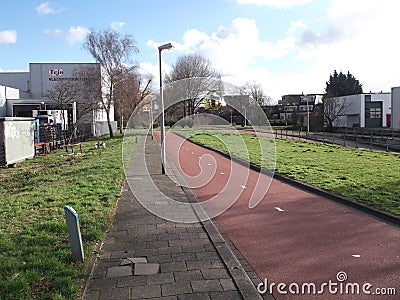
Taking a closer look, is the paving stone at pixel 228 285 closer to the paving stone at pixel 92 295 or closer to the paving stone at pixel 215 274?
the paving stone at pixel 215 274

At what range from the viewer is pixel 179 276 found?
15.7 feet

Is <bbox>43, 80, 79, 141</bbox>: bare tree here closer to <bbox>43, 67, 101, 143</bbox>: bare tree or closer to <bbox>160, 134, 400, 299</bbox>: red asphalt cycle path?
<bbox>43, 67, 101, 143</bbox>: bare tree

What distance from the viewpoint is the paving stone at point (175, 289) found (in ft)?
14.2

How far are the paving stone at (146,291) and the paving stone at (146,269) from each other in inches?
16.8

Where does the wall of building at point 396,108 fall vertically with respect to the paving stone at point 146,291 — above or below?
above

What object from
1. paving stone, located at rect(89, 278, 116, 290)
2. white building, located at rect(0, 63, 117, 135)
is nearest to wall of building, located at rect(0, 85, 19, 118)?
white building, located at rect(0, 63, 117, 135)

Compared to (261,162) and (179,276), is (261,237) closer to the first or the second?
(179,276)

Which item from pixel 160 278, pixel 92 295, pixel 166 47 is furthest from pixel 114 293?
pixel 166 47

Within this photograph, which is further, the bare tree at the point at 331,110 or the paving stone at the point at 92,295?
the bare tree at the point at 331,110

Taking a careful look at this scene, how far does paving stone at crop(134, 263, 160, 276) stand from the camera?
4922mm

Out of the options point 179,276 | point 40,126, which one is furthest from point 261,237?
point 40,126

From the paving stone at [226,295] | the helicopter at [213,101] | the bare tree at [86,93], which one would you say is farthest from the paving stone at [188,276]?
the bare tree at [86,93]

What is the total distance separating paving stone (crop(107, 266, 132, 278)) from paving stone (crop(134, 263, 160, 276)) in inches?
3.4

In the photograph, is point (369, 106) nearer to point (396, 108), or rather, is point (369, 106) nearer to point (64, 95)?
point (396, 108)
